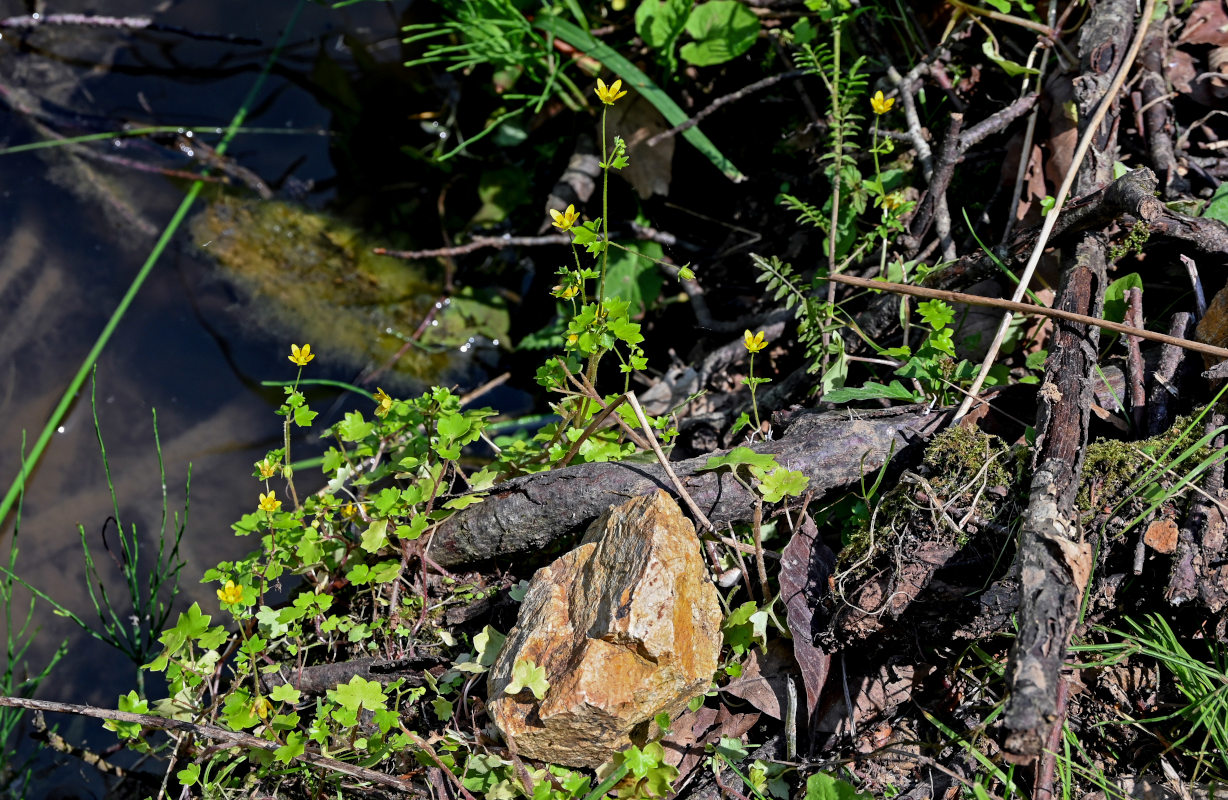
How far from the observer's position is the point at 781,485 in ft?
6.43

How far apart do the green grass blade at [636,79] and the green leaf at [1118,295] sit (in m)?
1.43

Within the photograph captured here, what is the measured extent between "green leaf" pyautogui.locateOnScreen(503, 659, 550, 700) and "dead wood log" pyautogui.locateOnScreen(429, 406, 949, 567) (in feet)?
1.56

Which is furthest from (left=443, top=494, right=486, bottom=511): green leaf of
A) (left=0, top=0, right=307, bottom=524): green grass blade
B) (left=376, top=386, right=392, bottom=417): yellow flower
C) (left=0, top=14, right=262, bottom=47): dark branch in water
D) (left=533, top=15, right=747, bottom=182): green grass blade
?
(left=0, top=14, right=262, bottom=47): dark branch in water

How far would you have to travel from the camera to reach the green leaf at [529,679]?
5.88 feet

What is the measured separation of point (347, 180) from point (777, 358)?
2451mm

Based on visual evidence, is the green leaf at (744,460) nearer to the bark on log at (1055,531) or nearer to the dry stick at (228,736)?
the bark on log at (1055,531)

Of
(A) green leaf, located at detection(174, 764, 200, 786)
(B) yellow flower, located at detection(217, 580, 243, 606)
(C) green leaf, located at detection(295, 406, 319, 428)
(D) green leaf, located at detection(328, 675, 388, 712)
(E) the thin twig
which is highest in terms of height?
(E) the thin twig

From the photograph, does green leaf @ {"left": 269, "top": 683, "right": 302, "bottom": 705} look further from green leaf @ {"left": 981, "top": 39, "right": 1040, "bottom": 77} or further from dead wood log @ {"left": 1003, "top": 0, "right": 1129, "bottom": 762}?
green leaf @ {"left": 981, "top": 39, "right": 1040, "bottom": 77}

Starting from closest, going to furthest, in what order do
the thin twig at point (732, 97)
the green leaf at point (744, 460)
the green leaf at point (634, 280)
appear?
the green leaf at point (744, 460), the thin twig at point (732, 97), the green leaf at point (634, 280)

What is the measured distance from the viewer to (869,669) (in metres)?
1.94

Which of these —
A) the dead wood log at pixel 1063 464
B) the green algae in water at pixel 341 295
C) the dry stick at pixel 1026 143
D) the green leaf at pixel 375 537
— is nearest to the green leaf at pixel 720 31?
the dry stick at pixel 1026 143

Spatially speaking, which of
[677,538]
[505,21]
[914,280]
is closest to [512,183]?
[505,21]

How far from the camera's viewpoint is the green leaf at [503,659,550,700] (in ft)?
5.88

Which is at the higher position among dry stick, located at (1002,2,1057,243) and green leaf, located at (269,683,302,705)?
dry stick, located at (1002,2,1057,243)
